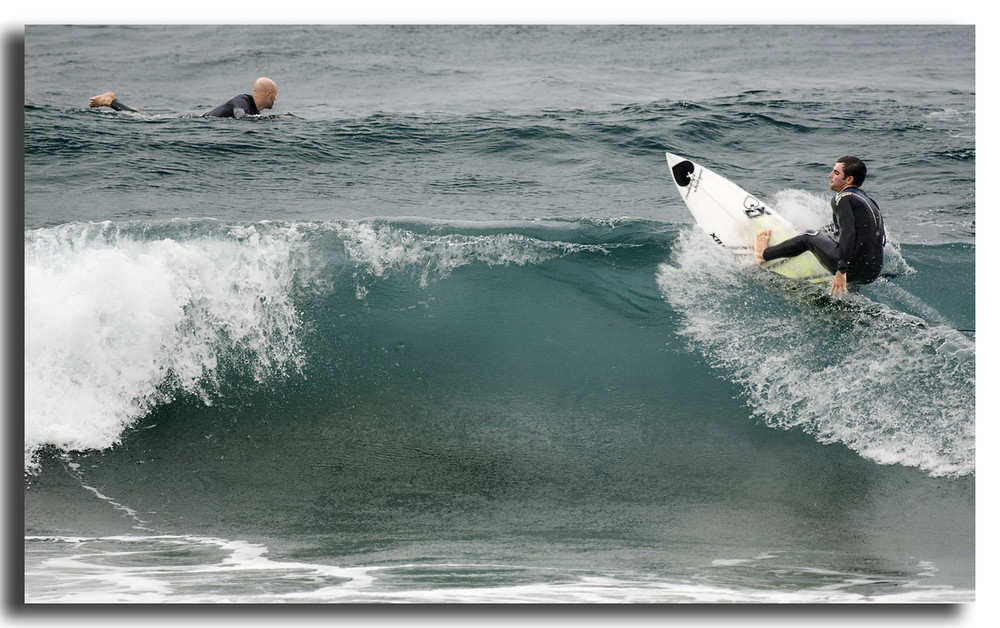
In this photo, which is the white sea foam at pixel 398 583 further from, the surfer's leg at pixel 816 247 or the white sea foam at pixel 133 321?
the surfer's leg at pixel 816 247

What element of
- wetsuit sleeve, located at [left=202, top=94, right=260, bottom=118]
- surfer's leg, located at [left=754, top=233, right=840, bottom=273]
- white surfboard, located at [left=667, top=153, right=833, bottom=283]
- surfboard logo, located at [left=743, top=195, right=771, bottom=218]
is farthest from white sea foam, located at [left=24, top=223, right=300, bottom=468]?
surfer's leg, located at [left=754, top=233, right=840, bottom=273]

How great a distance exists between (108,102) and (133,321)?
0.90 meters

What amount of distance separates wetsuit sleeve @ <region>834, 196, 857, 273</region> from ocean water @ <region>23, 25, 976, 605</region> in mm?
84

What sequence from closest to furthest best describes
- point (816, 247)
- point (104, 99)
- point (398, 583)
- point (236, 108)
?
point (398, 583) < point (104, 99) < point (236, 108) < point (816, 247)

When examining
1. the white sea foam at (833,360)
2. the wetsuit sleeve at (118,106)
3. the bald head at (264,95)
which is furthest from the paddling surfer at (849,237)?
the wetsuit sleeve at (118,106)

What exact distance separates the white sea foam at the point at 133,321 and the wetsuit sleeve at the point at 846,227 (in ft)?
7.71

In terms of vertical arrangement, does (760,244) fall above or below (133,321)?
above

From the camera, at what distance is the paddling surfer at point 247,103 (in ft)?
11.6

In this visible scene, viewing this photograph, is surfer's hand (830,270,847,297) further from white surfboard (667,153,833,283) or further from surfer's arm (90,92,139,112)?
surfer's arm (90,92,139,112)

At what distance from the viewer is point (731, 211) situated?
3793mm

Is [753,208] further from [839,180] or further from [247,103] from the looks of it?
[247,103]

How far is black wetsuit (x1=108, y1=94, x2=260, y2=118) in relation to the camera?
3.57m

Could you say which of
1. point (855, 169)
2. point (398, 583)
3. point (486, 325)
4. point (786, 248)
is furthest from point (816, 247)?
point (398, 583)
